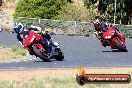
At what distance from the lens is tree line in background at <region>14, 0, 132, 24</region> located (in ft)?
163

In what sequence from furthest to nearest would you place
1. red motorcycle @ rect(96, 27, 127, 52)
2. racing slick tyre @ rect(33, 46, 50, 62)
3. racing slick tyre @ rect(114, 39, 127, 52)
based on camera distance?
red motorcycle @ rect(96, 27, 127, 52) → racing slick tyre @ rect(114, 39, 127, 52) → racing slick tyre @ rect(33, 46, 50, 62)

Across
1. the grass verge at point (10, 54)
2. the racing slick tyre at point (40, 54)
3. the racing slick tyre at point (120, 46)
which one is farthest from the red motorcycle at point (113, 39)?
the racing slick tyre at point (40, 54)

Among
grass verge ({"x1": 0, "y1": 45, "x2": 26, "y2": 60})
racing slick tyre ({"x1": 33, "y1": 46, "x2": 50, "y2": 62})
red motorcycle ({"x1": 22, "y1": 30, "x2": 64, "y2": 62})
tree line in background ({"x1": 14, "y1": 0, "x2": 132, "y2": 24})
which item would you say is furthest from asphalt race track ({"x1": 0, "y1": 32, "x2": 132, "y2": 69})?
tree line in background ({"x1": 14, "y1": 0, "x2": 132, "y2": 24})

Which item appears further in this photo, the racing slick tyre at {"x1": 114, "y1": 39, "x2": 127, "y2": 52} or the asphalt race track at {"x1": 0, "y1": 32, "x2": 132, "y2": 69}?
the racing slick tyre at {"x1": 114, "y1": 39, "x2": 127, "y2": 52}

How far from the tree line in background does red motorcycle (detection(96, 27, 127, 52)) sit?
70.9ft

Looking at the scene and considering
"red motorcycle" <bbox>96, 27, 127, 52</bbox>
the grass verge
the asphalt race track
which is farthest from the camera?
"red motorcycle" <bbox>96, 27, 127, 52</bbox>

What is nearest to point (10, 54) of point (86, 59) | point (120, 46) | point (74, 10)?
point (86, 59)

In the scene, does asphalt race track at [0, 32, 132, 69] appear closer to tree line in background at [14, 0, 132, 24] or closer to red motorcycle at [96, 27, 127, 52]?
red motorcycle at [96, 27, 127, 52]

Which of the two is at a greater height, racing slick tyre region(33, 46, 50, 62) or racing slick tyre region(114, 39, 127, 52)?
racing slick tyre region(33, 46, 50, 62)

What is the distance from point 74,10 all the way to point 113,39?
2300 cm

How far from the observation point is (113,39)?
26.7 m

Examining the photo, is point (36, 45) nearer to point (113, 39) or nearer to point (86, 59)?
point (86, 59)

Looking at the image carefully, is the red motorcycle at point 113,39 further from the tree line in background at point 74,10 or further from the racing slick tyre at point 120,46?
the tree line in background at point 74,10

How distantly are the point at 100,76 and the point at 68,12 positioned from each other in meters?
42.3
